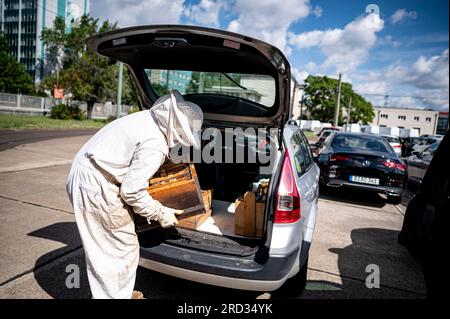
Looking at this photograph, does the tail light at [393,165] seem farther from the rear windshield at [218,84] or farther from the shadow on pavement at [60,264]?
the shadow on pavement at [60,264]

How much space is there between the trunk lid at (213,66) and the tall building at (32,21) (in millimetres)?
69219

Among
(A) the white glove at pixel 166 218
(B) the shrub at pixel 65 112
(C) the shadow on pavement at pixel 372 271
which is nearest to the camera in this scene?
(A) the white glove at pixel 166 218

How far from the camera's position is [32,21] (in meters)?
66.0

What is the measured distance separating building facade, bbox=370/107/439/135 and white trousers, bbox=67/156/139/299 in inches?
3504

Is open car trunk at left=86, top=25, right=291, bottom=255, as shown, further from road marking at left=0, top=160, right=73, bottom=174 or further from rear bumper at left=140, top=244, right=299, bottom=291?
road marking at left=0, top=160, right=73, bottom=174

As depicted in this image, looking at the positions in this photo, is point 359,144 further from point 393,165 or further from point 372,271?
point 372,271

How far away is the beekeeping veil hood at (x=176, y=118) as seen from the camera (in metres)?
2.03

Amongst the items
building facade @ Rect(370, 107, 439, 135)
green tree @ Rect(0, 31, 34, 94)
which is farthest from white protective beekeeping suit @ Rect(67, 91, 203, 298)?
building facade @ Rect(370, 107, 439, 135)

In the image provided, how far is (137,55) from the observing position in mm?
3178

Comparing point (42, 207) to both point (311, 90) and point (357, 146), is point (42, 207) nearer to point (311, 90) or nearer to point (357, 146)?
point (357, 146)

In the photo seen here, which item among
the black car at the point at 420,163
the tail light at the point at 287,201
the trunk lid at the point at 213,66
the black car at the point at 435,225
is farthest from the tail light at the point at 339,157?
the tail light at the point at 287,201

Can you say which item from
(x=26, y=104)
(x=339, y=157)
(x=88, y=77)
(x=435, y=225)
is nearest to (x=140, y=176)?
(x=435, y=225)

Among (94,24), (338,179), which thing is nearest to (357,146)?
(338,179)
